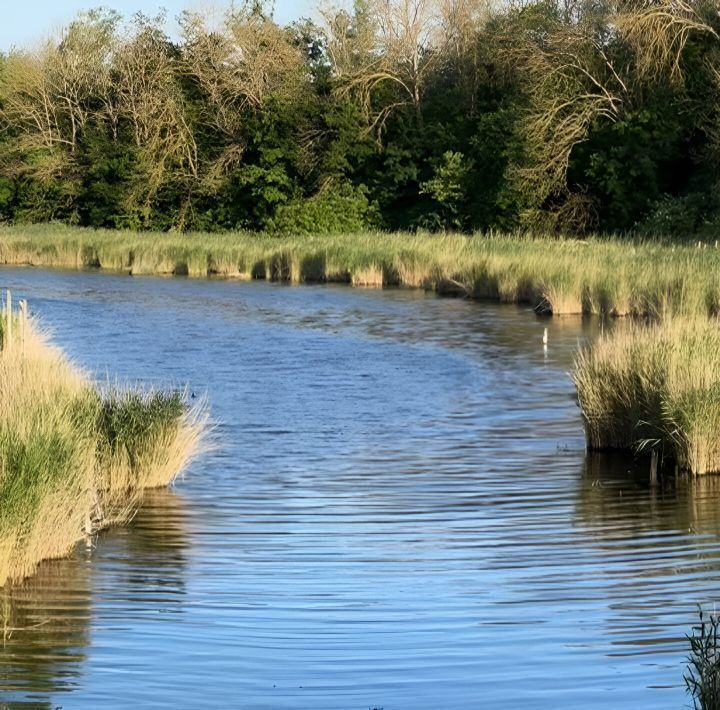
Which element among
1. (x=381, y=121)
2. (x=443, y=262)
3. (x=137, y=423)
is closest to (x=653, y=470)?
(x=137, y=423)

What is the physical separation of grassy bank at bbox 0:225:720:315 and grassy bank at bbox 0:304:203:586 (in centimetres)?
933

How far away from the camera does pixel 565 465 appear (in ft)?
40.2

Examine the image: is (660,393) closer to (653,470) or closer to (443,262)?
(653,470)

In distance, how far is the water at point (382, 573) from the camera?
20.5 feet

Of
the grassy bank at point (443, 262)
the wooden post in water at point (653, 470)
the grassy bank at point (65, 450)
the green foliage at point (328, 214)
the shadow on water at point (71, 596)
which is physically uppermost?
the green foliage at point (328, 214)

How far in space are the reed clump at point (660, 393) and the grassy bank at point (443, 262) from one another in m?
6.03

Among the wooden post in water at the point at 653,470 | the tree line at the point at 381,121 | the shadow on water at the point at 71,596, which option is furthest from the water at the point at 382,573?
the tree line at the point at 381,121

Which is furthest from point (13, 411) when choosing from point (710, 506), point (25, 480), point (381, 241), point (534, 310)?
point (381, 241)

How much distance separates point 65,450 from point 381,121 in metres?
46.6

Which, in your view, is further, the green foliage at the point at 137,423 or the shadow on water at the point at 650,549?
the green foliage at the point at 137,423

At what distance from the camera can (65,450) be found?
28.5 feet

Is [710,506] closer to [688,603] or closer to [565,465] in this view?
[565,465]

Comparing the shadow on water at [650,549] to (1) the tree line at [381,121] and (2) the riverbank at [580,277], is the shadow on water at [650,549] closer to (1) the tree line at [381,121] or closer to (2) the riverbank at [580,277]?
(2) the riverbank at [580,277]

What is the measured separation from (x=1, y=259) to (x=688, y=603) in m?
41.6
